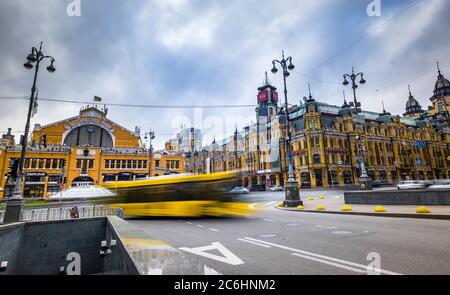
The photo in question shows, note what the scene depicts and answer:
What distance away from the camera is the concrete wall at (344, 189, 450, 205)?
528 inches

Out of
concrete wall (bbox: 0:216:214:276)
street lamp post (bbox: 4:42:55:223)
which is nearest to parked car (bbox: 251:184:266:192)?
concrete wall (bbox: 0:216:214:276)

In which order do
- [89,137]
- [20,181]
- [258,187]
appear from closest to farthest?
1. [20,181]
2. [258,187]
3. [89,137]

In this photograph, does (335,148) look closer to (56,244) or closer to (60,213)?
(60,213)

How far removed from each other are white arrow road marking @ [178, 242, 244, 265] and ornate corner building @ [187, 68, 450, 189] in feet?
109

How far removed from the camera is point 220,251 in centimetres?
597

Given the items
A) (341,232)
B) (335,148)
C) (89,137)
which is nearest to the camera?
(341,232)

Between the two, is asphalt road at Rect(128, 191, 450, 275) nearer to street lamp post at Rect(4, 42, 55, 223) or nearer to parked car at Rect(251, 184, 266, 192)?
street lamp post at Rect(4, 42, 55, 223)

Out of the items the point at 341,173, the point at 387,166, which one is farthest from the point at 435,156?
the point at 341,173

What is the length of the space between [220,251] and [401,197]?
14327mm

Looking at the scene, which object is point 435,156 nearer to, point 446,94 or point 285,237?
point 446,94

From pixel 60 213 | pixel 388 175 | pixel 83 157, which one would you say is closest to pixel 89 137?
pixel 83 157

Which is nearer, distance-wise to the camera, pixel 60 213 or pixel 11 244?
pixel 11 244

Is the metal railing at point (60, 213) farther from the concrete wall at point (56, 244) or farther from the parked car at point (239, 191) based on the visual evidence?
the parked car at point (239, 191)
